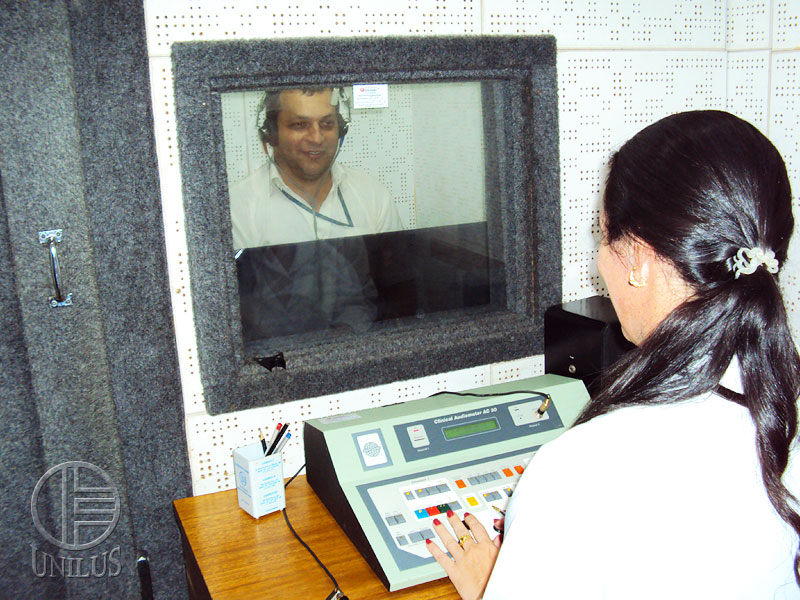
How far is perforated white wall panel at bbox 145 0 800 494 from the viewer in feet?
3.72

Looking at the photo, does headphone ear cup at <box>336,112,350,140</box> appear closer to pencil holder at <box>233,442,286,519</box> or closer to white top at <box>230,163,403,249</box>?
white top at <box>230,163,403,249</box>

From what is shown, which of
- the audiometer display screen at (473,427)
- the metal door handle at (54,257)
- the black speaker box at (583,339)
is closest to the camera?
the metal door handle at (54,257)

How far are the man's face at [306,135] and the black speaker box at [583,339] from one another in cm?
52

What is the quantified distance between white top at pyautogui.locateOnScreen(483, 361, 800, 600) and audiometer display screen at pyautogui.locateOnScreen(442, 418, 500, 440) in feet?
1.43

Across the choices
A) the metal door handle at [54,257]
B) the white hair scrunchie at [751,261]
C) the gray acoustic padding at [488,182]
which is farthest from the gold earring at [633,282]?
the metal door handle at [54,257]

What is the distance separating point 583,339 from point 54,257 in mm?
892

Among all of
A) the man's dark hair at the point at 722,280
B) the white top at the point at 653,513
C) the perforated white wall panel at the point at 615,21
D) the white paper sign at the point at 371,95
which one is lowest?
the white top at the point at 653,513

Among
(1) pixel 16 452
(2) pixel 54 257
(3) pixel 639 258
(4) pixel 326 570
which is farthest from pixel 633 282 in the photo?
(1) pixel 16 452

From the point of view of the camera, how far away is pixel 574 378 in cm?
133

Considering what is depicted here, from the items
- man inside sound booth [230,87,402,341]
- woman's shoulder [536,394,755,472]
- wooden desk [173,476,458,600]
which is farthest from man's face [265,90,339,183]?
woman's shoulder [536,394,755,472]

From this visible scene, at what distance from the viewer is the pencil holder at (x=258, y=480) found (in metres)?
1.12

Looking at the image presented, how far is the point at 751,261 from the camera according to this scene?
73 centimetres

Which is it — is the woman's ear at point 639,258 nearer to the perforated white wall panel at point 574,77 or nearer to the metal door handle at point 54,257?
the perforated white wall panel at point 574,77

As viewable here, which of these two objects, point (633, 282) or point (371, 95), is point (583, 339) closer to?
point (633, 282)
